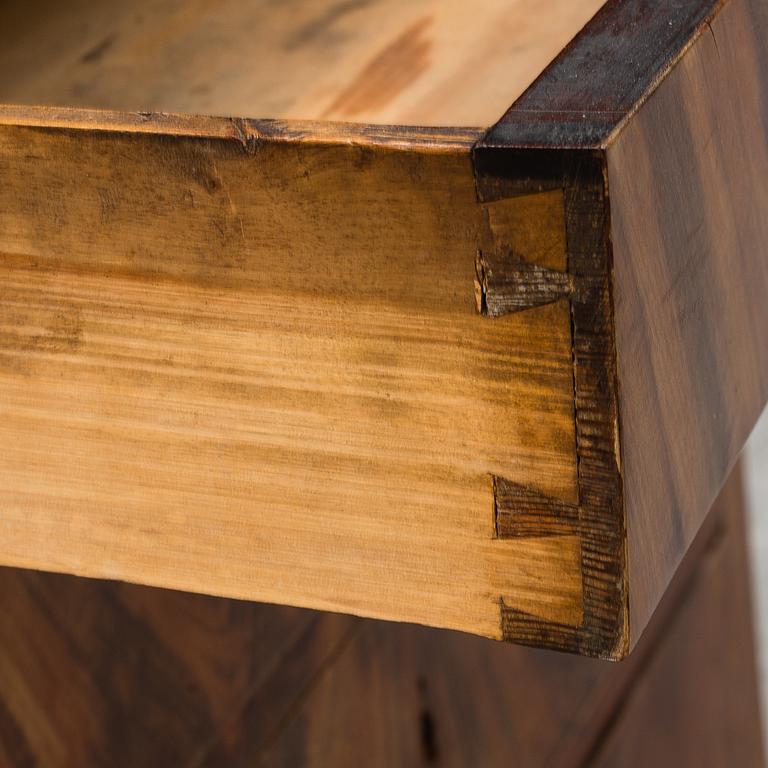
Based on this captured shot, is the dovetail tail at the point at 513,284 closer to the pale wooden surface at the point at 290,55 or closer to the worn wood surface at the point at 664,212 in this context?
the worn wood surface at the point at 664,212

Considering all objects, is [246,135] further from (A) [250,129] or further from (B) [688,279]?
(B) [688,279]

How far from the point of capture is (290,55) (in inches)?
20.7

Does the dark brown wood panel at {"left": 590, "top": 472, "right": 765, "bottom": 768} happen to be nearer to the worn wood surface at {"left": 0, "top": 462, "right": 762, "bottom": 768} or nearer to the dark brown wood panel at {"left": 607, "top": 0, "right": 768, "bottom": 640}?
the worn wood surface at {"left": 0, "top": 462, "right": 762, "bottom": 768}

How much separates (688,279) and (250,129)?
0.13 metres

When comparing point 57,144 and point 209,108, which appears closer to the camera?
point 57,144

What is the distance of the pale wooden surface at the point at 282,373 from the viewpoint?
1.04 ft

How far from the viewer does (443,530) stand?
0.35m

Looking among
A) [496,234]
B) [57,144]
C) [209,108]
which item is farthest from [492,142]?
[209,108]

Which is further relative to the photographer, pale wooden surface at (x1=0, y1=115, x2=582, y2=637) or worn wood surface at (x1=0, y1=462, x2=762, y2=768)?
worn wood surface at (x1=0, y1=462, x2=762, y2=768)

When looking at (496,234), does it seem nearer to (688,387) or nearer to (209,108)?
(688,387)

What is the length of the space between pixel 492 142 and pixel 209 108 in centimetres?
A: 24

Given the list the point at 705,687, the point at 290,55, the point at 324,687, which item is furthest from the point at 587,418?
the point at 705,687

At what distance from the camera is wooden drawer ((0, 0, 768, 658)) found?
31 cm

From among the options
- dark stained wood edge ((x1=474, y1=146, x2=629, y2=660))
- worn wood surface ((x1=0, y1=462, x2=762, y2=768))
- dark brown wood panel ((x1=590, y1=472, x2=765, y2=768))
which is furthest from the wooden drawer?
dark brown wood panel ((x1=590, y1=472, x2=765, y2=768))
